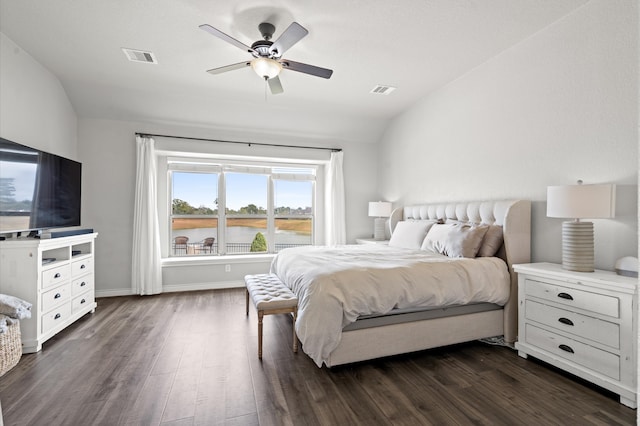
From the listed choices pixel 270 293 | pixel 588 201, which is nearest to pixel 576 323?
pixel 588 201

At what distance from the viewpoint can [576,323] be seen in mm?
2139

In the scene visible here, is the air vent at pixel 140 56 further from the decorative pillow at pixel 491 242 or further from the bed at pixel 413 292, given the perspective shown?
the decorative pillow at pixel 491 242

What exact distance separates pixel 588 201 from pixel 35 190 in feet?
15.3

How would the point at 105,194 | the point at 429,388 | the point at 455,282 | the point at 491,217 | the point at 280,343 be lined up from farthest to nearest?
the point at 105,194, the point at 491,217, the point at 280,343, the point at 455,282, the point at 429,388

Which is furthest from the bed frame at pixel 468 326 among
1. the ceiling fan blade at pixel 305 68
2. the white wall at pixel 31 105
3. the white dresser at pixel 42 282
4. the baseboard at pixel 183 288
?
the white wall at pixel 31 105

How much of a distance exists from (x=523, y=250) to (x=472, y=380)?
137 centimetres

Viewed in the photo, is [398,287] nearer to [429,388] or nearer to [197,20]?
[429,388]

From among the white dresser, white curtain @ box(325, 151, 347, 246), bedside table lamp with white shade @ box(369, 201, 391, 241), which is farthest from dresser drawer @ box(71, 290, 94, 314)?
bedside table lamp with white shade @ box(369, 201, 391, 241)

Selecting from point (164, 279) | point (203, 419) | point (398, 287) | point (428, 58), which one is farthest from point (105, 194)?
point (428, 58)

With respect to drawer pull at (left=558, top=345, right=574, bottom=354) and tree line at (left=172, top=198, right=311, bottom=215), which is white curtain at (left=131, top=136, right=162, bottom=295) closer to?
tree line at (left=172, top=198, right=311, bottom=215)

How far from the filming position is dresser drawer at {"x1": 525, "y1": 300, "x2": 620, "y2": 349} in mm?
1959

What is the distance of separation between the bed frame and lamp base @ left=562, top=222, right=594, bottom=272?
0.52m

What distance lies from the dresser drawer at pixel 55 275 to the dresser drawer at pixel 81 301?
306 millimetres

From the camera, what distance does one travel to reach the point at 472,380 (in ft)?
7.06
